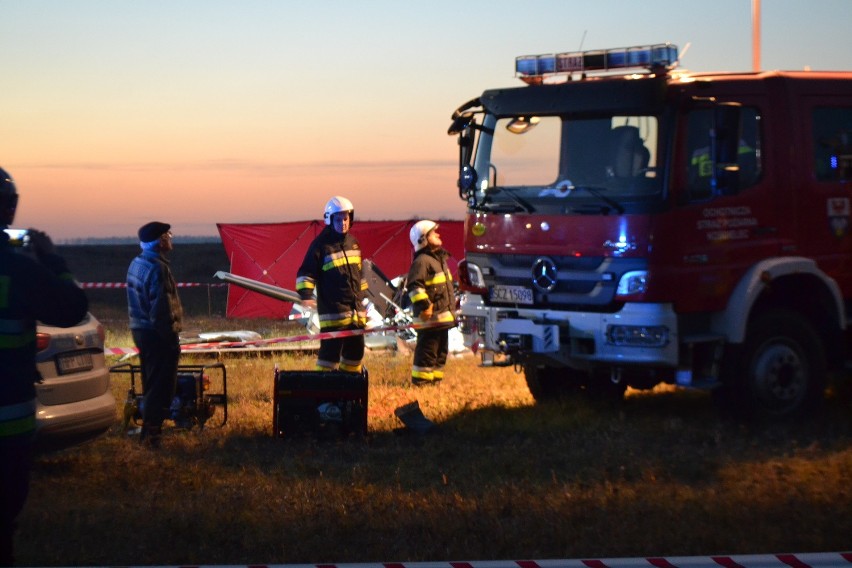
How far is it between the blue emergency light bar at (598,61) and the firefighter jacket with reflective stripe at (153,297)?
341 centimetres

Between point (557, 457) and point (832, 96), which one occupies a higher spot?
point (832, 96)

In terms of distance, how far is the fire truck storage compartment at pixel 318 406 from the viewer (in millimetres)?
8547

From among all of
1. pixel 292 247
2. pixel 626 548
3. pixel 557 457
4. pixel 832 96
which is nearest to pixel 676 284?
pixel 557 457

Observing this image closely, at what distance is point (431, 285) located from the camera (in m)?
11.6

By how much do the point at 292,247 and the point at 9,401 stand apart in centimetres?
1763

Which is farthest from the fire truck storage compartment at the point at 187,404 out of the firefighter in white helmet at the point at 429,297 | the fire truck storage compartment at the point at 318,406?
the firefighter in white helmet at the point at 429,297

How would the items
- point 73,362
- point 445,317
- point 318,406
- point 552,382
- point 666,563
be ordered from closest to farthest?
point 666,563, point 73,362, point 318,406, point 552,382, point 445,317

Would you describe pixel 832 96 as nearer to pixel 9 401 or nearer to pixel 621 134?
pixel 621 134

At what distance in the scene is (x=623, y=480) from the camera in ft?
22.7

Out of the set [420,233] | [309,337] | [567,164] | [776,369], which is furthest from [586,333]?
[420,233]

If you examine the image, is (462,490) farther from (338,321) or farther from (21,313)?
(338,321)

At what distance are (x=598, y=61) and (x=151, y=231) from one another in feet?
12.5

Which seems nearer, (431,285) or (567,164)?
(567,164)

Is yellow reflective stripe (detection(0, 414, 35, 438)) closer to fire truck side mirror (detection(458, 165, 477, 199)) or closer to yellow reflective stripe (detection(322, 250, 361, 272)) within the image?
fire truck side mirror (detection(458, 165, 477, 199))
